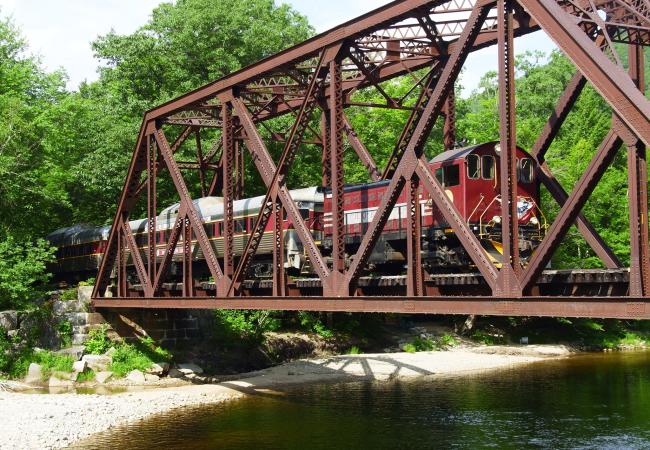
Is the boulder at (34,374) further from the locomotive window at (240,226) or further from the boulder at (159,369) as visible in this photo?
the locomotive window at (240,226)

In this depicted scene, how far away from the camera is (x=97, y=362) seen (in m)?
32.2

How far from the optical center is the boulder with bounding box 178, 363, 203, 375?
1320 inches

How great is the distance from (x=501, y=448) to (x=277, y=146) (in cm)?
2911

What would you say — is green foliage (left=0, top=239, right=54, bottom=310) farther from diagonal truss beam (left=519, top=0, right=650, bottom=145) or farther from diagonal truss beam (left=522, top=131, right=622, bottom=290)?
diagonal truss beam (left=519, top=0, right=650, bottom=145)

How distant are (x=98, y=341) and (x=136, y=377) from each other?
261 centimetres

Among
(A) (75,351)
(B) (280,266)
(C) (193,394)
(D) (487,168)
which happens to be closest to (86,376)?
(A) (75,351)

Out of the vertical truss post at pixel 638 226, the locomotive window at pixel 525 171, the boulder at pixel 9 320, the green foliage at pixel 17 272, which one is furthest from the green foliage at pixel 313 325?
the vertical truss post at pixel 638 226

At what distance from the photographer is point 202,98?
2536cm

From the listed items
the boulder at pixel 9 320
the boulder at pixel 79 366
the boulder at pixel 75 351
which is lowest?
the boulder at pixel 79 366

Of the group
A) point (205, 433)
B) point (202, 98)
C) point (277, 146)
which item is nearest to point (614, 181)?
point (277, 146)

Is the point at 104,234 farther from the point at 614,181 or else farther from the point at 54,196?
the point at 614,181

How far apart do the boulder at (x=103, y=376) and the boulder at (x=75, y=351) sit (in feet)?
4.09

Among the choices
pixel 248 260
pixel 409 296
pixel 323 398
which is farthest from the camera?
pixel 323 398

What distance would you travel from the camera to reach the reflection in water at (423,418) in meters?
20.9
